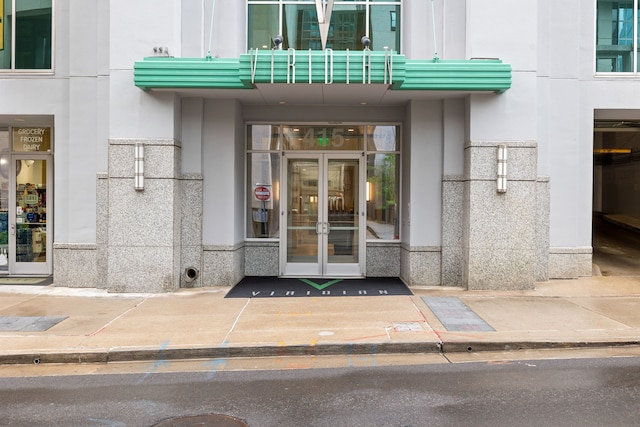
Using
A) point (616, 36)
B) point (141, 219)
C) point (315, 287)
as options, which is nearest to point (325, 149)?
point (315, 287)

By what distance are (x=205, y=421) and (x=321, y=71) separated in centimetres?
670

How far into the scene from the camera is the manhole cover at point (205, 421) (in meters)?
4.82

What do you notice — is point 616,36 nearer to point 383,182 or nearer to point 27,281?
point 383,182

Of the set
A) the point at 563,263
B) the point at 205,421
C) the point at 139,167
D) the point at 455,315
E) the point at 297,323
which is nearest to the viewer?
the point at 205,421

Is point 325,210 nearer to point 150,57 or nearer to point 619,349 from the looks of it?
point 150,57

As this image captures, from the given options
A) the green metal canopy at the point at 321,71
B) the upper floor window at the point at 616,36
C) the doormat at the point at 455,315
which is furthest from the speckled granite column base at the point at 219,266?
the upper floor window at the point at 616,36

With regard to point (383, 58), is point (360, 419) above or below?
below

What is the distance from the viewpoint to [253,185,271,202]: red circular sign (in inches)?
492

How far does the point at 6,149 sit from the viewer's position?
12750 mm

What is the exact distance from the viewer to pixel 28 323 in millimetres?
8281

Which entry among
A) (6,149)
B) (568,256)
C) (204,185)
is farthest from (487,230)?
(6,149)

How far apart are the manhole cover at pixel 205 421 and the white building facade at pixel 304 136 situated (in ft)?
19.7

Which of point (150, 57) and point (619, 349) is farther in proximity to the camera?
point (150, 57)

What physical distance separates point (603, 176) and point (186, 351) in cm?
2478
